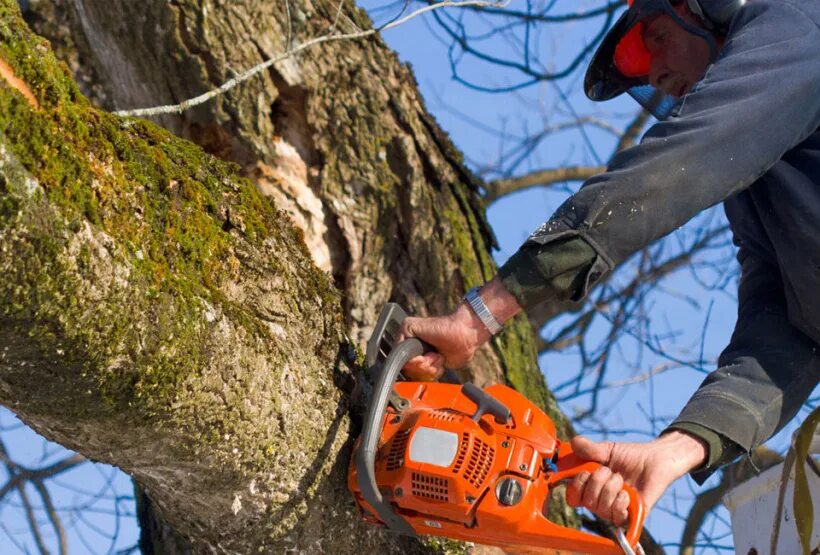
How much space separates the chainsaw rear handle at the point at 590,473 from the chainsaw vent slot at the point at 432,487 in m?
0.26

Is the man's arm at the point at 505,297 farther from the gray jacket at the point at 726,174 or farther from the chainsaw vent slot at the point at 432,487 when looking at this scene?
the chainsaw vent slot at the point at 432,487

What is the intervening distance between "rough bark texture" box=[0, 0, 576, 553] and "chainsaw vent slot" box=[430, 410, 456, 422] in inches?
8.2

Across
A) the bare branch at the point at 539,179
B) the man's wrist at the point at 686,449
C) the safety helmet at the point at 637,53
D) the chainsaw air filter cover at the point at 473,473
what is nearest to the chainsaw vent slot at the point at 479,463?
the chainsaw air filter cover at the point at 473,473

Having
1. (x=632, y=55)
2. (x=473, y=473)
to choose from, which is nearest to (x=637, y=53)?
(x=632, y=55)

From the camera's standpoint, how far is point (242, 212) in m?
1.95

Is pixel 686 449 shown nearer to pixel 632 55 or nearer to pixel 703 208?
pixel 703 208

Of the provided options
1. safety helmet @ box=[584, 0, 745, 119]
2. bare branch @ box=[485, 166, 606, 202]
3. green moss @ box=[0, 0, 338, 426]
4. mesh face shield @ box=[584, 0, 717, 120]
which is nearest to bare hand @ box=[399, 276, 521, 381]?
green moss @ box=[0, 0, 338, 426]

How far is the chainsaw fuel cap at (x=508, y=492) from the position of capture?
1987 millimetres

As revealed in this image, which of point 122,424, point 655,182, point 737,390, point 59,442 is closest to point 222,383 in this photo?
point 122,424

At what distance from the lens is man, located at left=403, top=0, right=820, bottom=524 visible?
199cm

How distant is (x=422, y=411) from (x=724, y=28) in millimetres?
1319

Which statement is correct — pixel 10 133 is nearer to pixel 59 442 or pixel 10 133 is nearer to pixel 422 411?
pixel 59 442

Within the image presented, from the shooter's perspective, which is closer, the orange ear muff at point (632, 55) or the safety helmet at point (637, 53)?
the safety helmet at point (637, 53)

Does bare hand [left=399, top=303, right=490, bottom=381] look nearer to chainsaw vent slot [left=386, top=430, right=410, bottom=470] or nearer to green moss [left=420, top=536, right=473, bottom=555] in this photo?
chainsaw vent slot [left=386, top=430, right=410, bottom=470]
